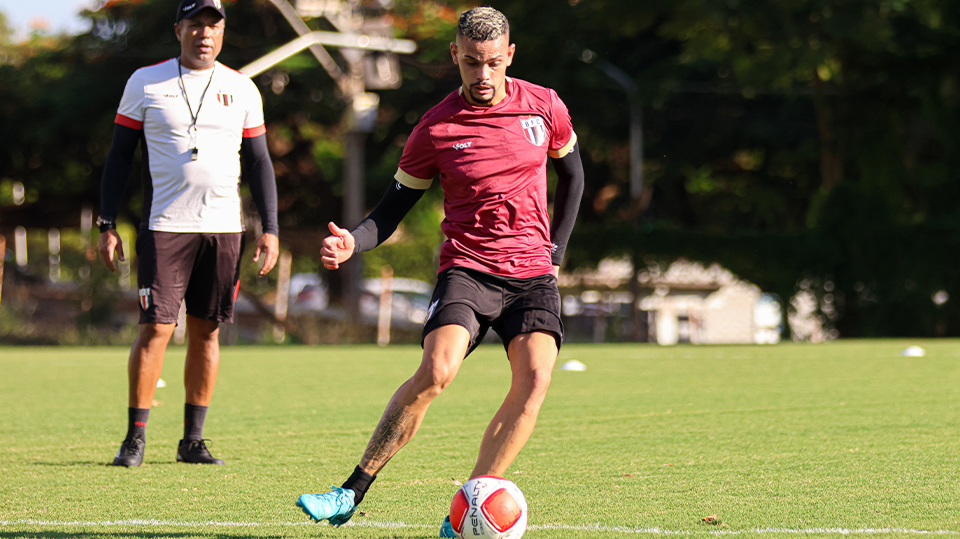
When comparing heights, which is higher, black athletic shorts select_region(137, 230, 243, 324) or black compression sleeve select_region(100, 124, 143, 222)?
black compression sleeve select_region(100, 124, 143, 222)

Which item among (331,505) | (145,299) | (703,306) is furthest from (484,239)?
(703,306)

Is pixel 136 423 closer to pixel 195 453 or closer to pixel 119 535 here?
pixel 195 453

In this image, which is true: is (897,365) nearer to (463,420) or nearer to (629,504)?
(463,420)

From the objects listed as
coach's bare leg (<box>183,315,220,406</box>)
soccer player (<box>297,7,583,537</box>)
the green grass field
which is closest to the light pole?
the green grass field

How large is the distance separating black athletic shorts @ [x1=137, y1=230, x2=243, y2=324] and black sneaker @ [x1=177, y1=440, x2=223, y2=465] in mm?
642

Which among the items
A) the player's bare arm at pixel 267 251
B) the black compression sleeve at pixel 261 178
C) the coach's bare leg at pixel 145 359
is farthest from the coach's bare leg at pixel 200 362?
the black compression sleeve at pixel 261 178

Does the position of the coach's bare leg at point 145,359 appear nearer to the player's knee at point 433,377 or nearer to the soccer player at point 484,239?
the soccer player at point 484,239

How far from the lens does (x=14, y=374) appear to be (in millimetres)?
12531

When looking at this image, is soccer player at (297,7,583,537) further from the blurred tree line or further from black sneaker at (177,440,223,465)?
the blurred tree line

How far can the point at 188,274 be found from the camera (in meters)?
6.10

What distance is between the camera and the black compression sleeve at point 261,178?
6199 millimetres

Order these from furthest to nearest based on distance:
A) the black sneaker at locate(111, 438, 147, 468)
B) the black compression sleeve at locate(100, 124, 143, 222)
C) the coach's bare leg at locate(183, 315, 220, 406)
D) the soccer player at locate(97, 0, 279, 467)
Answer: the coach's bare leg at locate(183, 315, 220, 406) → the black compression sleeve at locate(100, 124, 143, 222) → the soccer player at locate(97, 0, 279, 467) → the black sneaker at locate(111, 438, 147, 468)

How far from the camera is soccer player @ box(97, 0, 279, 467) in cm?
600

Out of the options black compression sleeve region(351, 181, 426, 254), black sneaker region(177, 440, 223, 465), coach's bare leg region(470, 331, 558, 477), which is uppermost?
black compression sleeve region(351, 181, 426, 254)
